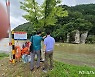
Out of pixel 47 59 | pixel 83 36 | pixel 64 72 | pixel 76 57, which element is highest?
pixel 83 36

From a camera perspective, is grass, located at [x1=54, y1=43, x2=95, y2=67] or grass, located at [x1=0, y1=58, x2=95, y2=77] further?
grass, located at [x1=54, y1=43, x2=95, y2=67]

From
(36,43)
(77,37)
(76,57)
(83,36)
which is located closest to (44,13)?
(76,57)

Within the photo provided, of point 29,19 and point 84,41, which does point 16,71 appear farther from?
point 84,41

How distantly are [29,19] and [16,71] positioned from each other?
6.29m

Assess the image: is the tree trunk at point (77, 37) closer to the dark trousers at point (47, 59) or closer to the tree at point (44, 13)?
the tree at point (44, 13)

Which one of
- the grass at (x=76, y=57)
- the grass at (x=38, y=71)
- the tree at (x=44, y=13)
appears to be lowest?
the grass at (x=76, y=57)

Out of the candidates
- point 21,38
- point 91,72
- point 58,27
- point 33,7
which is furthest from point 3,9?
point 58,27

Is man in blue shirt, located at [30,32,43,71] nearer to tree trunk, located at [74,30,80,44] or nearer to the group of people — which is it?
the group of people

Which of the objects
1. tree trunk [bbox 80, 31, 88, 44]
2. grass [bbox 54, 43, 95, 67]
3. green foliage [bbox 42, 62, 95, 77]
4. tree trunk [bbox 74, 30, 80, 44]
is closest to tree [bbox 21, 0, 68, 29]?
grass [bbox 54, 43, 95, 67]

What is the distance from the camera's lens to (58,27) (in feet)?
169

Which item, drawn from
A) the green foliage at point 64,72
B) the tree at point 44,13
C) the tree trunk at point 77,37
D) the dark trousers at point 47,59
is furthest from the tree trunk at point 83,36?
the dark trousers at point 47,59

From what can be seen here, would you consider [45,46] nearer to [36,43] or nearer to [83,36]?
[36,43]

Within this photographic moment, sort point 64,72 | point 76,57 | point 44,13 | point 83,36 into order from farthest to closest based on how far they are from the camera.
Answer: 1. point 83,36
2. point 76,57
3. point 44,13
4. point 64,72

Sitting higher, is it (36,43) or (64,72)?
(36,43)
